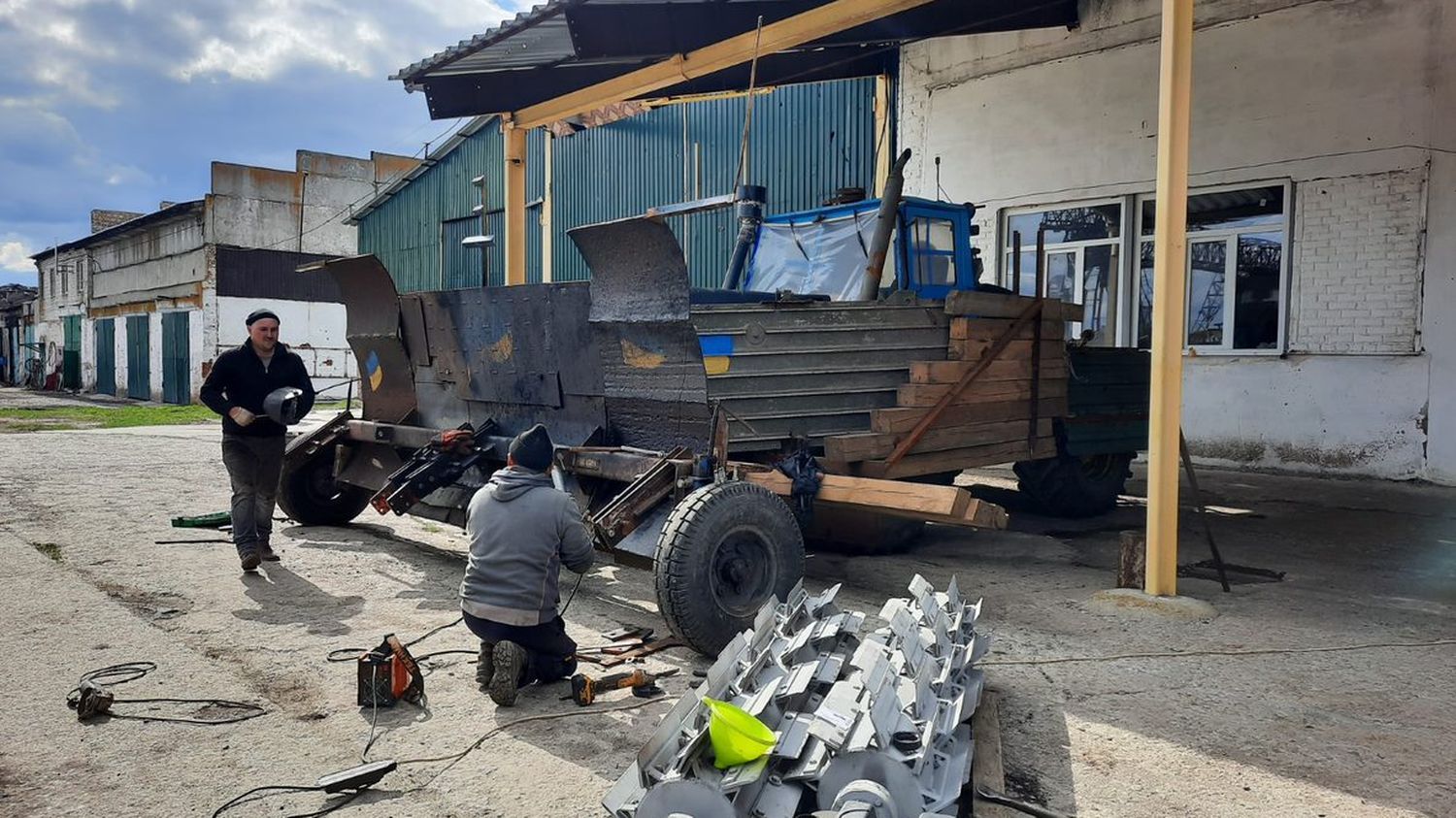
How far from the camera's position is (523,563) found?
3.96 meters

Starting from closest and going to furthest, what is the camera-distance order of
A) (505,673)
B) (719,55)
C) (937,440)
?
(505,673)
(937,440)
(719,55)

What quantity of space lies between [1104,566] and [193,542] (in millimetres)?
6177

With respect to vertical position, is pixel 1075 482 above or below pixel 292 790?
above

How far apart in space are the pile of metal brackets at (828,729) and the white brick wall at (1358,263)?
805cm

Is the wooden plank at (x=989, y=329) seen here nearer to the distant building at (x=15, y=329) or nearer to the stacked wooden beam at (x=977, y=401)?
the stacked wooden beam at (x=977, y=401)

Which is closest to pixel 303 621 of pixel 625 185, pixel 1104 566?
pixel 1104 566

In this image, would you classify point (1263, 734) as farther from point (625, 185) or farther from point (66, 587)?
point (625, 185)

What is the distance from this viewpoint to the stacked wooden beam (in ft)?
19.1

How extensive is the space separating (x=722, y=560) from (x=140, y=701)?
93.0 inches

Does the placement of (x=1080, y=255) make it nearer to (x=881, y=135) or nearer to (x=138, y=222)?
(x=881, y=135)

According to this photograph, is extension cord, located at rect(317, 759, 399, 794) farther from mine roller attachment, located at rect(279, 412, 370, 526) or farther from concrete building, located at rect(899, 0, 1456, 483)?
concrete building, located at rect(899, 0, 1456, 483)

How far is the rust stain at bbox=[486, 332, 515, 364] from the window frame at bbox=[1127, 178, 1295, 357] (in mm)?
Result: 6724

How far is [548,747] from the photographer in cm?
Answer: 345

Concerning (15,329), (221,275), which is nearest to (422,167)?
(221,275)
